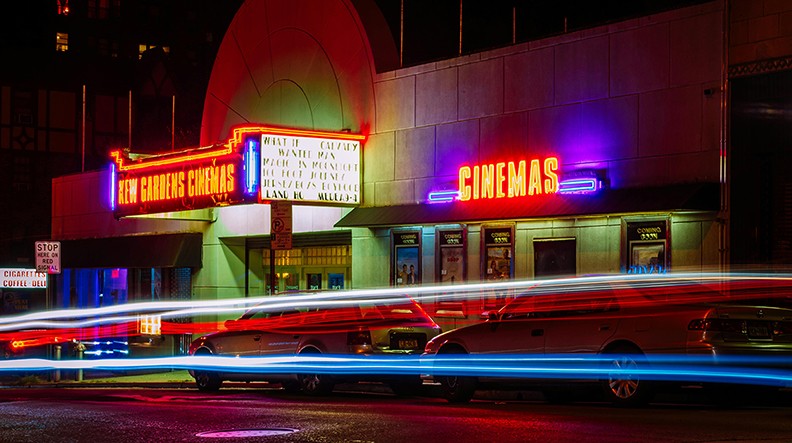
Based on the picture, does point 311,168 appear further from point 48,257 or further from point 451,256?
point 48,257

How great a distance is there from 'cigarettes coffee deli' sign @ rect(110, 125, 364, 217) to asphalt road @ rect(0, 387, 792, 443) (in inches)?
321

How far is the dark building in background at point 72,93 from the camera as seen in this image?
68.1 meters

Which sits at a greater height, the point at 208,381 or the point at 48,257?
the point at 48,257

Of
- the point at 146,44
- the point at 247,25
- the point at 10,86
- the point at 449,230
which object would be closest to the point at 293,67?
the point at 247,25

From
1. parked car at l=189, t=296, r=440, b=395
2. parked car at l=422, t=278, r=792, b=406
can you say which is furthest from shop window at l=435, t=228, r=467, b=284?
parked car at l=422, t=278, r=792, b=406

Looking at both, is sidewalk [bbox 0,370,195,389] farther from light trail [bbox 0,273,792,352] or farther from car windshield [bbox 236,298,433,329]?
car windshield [bbox 236,298,433,329]

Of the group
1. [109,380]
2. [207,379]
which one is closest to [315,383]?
[207,379]

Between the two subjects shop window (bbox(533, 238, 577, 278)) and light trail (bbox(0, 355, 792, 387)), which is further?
shop window (bbox(533, 238, 577, 278))

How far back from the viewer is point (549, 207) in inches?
827

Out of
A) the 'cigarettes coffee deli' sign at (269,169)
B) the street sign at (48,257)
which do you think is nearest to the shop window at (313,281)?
the 'cigarettes coffee deli' sign at (269,169)

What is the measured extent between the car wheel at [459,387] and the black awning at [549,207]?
4.60 meters

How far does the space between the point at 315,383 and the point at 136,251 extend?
16670 mm

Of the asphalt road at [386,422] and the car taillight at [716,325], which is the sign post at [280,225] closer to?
the asphalt road at [386,422]

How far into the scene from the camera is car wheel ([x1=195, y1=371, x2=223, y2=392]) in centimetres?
2095
